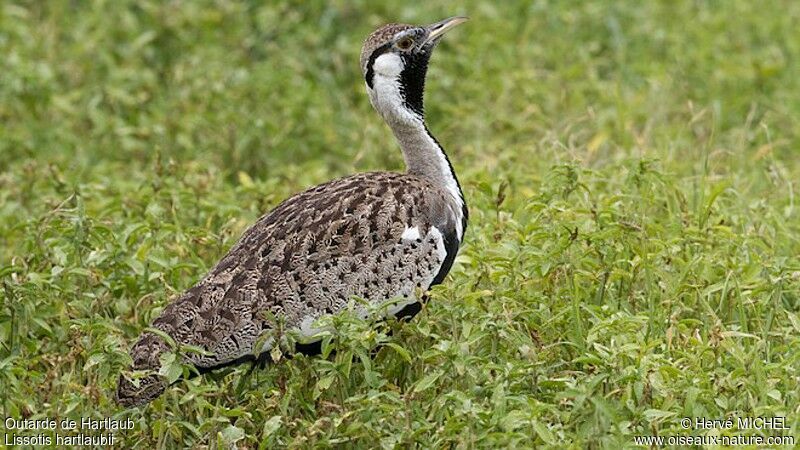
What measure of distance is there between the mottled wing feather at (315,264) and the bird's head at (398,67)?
0.41 m

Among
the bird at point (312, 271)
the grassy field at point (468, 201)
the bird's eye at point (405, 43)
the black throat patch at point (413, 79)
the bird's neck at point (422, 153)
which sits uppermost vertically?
the bird's eye at point (405, 43)

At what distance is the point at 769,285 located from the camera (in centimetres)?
611

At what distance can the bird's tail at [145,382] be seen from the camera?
541 centimetres

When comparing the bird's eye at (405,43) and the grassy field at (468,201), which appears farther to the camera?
the bird's eye at (405,43)

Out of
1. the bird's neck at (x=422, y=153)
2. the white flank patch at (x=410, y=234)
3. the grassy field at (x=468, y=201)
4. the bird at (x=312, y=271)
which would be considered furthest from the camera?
the bird's neck at (x=422, y=153)

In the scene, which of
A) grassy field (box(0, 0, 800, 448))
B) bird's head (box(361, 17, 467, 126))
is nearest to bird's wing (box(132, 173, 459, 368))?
grassy field (box(0, 0, 800, 448))

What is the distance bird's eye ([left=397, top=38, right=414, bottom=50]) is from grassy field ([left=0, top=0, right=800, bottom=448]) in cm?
71

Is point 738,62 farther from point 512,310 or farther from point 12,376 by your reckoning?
point 12,376

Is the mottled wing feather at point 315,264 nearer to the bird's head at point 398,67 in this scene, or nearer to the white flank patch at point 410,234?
the white flank patch at point 410,234

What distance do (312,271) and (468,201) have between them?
170cm

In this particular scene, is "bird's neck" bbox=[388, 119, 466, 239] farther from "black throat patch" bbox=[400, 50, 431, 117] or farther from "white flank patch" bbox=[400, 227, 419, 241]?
"white flank patch" bbox=[400, 227, 419, 241]

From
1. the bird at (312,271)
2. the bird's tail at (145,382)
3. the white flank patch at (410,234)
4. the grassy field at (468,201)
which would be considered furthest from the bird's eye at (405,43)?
the bird's tail at (145,382)

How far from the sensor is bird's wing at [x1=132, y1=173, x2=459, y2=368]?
5.54m

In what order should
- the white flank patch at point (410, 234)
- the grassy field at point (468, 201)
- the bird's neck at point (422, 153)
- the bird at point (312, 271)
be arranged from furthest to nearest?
1. the bird's neck at point (422, 153)
2. the white flank patch at point (410, 234)
3. the bird at point (312, 271)
4. the grassy field at point (468, 201)
